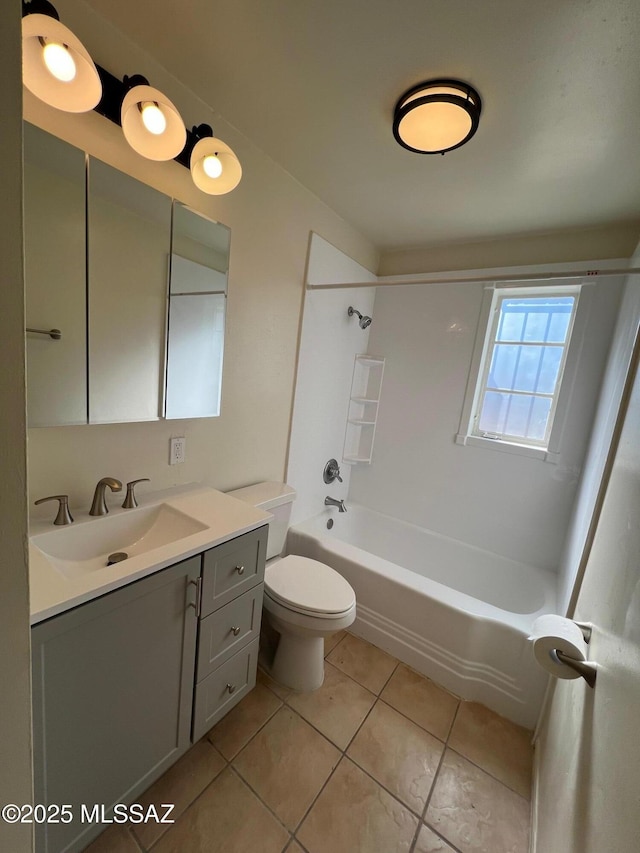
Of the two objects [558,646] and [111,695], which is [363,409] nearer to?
[558,646]

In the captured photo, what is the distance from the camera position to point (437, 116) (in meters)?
1.14

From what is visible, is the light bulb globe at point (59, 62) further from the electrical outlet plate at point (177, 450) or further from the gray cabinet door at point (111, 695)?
the gray cabinet door at point (111, 695)

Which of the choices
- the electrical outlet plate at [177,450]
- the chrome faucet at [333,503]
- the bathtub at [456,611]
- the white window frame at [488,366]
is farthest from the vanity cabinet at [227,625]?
the white window frame at [488,366]

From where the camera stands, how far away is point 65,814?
2.75ft

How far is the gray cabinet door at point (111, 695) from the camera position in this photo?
30.2 inches

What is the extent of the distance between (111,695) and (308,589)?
0.80 m

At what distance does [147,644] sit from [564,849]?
3.69 feet

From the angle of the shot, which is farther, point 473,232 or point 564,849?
point 473,232

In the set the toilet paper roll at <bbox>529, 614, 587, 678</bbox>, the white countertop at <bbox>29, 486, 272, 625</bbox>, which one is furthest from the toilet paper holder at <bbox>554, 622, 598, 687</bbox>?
the white countertop at <bbox>29, 486, 272, 625</bbox>

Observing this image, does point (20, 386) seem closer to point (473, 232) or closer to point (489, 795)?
point (489, 795)

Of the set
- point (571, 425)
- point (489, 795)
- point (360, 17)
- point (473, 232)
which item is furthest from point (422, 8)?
point (489, 795)

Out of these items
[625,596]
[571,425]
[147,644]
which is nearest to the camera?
[625,596]

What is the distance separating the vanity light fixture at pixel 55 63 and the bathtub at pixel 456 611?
6.60ft

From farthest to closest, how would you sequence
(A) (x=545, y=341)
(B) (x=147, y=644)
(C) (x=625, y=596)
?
(A) (x=545, y=341) < (B) (x=147, y=644) < (C) (x=625, y=596)
